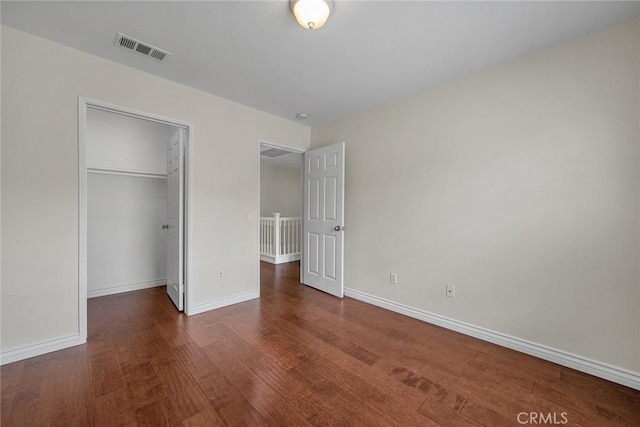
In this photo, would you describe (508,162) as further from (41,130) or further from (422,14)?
(41,130)

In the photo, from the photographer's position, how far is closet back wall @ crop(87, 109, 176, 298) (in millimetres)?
3311

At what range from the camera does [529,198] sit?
83.0 inches

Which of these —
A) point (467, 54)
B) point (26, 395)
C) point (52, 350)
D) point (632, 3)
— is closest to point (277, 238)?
point (52, 350)

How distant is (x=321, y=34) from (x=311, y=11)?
0.32 meters

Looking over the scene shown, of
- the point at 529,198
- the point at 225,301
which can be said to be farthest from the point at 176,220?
the point at 529,198

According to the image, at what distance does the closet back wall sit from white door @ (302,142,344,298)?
2037 mm

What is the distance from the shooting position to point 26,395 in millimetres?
1596

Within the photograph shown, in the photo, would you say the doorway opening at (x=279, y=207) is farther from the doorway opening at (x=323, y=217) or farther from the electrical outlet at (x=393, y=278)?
the electrical outlet at (x=393, y=278)

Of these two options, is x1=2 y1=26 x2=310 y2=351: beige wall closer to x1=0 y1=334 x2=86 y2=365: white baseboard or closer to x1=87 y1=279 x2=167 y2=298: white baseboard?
x1=0 y1=334 x2=86 y2=365: white baseboard

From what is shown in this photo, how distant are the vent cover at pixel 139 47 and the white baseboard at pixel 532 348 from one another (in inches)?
132

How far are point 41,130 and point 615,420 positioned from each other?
4.34 metres

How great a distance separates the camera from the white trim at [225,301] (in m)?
2.88

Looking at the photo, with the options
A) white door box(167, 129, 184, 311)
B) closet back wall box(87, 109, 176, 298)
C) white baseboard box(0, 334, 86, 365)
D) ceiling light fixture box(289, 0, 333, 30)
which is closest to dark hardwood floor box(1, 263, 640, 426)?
white baseboard box(0, 334, 86, 365)

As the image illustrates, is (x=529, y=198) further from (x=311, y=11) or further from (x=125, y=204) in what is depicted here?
(x=125, y=204)
